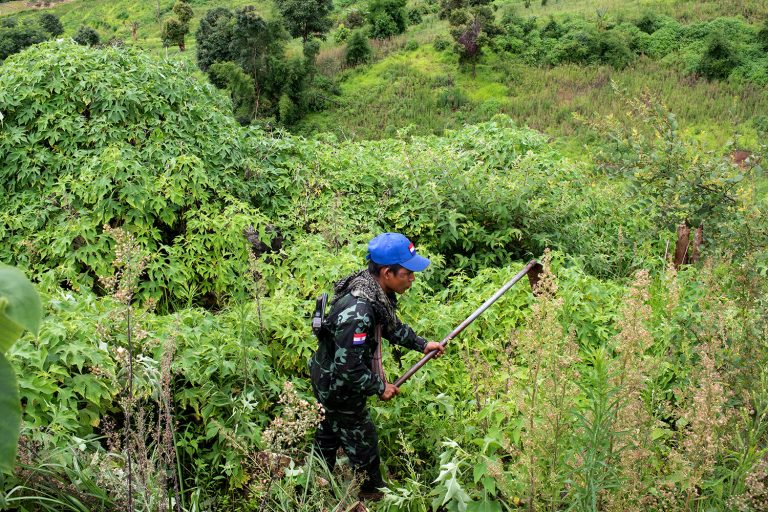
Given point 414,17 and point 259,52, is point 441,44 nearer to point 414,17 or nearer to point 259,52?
point 259,52

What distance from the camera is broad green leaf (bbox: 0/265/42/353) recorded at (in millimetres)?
722

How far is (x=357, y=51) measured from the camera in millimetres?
25688

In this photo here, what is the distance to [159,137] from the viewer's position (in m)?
6.26

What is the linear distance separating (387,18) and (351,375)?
2795 cm

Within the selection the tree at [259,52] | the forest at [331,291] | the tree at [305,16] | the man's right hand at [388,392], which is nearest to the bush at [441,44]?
the tree at [305,16]

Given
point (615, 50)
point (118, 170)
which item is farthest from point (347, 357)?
point (615, 50)

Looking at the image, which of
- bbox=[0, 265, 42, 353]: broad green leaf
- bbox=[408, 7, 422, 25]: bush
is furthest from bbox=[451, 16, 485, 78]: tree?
bbox=[0, 265, 42, 353]: broad green leaf

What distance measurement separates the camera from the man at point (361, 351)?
3260mm

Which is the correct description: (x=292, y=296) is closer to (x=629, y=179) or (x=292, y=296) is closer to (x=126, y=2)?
(x=629, y=179)

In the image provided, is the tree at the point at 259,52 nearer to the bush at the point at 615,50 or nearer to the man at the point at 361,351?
the bush at the point at 615,50

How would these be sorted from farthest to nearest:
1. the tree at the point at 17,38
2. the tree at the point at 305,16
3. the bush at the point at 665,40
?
the tree at the point at 17,38 → the tree at the point at 305,16 → the bush at the point at 665,40

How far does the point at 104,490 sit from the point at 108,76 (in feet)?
15.4

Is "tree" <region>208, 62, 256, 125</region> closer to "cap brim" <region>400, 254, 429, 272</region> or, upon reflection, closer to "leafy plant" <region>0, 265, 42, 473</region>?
"cap brim" <region>400, 254, 429, 272</region>

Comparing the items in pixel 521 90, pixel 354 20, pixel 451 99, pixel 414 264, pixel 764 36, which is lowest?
pixel 354 20
